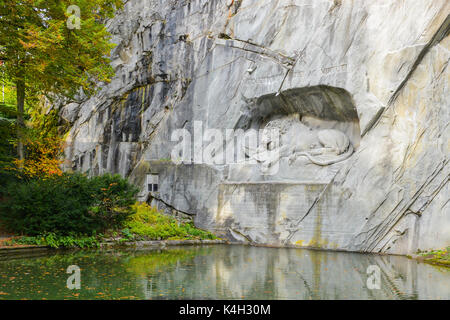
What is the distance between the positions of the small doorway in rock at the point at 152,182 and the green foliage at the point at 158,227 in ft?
3.67

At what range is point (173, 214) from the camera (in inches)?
663

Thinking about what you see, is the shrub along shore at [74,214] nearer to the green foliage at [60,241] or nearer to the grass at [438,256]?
the green foliage at [60,241]

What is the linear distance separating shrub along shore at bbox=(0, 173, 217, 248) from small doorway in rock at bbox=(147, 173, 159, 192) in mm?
Answer: 2703

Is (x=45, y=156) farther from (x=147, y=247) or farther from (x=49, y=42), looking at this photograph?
(x=49, y=42)

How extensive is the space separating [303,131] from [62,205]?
29.5ft

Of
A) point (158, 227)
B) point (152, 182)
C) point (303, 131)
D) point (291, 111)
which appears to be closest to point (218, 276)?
point (158, 227)

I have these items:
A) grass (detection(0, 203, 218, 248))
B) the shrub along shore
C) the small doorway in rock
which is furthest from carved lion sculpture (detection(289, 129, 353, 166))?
the small doorway in rock

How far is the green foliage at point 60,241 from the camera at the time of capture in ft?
35.6

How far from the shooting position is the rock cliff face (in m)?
12.2

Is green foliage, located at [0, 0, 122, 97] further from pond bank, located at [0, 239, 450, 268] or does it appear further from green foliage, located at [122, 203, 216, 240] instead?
green foliage, located at [122, 203, 216, 240]

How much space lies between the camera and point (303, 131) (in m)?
15.7

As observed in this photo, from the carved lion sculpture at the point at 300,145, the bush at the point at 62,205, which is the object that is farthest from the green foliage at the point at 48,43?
the carved lion sculpture at the point at 300,145
